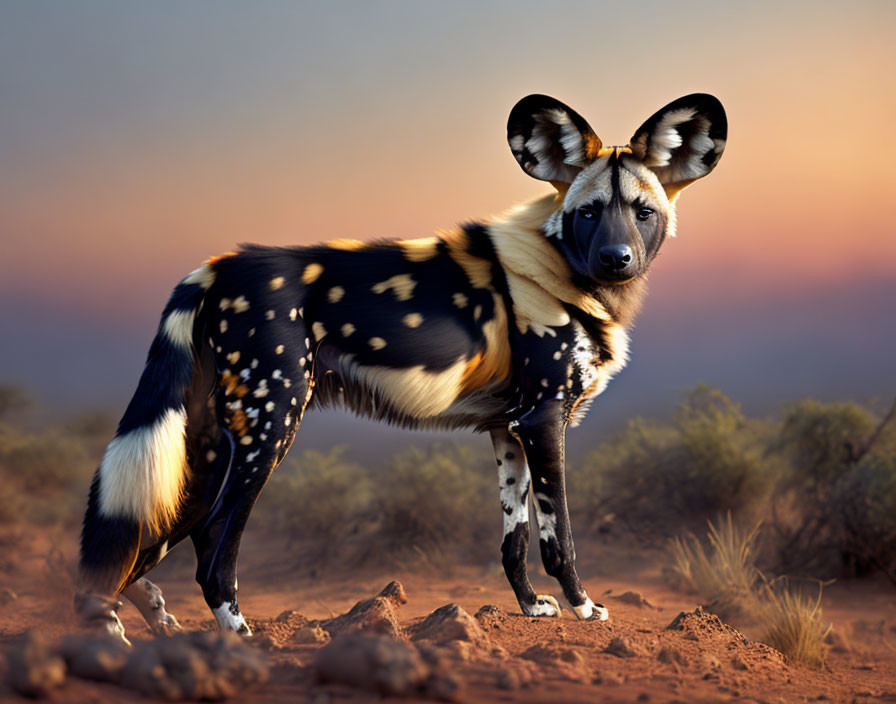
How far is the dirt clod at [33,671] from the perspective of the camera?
8.11 ft

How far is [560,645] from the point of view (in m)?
3.74

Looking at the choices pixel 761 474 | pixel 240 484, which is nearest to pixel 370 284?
pixel 240 484

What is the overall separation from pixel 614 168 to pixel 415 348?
1467 millimetres

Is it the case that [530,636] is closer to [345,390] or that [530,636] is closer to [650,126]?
[345,390]

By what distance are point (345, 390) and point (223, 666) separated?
1.92 metres

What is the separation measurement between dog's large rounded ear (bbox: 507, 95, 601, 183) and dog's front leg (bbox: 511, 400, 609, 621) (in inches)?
52.5

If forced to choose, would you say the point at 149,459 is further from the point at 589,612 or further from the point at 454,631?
the point at 589,612

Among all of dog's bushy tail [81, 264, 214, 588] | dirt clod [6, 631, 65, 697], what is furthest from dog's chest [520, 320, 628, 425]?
dirt clod [6, 631, 65, 697]

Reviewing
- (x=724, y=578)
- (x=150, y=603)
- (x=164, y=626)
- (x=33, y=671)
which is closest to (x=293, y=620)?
(x=164, y=626)

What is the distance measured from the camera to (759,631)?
6.06m

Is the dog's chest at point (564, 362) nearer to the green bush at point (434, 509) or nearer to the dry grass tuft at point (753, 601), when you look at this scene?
the dry grass tuft at point (753, 601)

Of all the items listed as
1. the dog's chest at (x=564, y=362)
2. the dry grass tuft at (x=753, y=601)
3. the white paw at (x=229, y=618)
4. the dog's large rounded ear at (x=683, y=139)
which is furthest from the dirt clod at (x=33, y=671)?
the dry grass tuft at (x=753, y=601)

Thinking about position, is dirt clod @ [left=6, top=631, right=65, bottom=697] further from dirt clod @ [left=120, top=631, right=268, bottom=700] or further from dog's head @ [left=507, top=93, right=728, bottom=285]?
dog's head @ [left=507, top=93, right=728, bottom=285]

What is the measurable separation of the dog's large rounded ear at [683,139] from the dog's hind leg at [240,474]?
7.47ft
